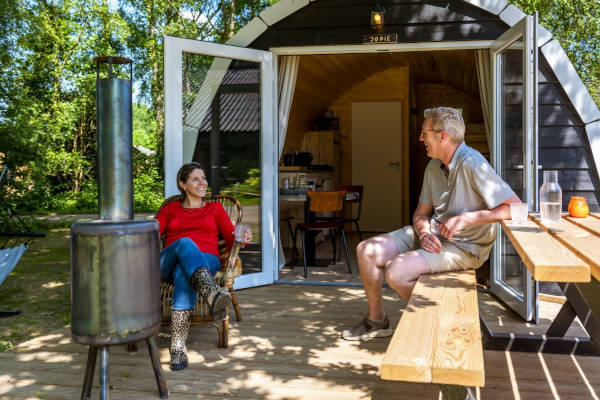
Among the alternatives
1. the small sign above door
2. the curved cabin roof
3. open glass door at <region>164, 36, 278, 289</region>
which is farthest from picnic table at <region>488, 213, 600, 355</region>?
the small sign above door

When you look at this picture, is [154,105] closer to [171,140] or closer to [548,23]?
[548,23]

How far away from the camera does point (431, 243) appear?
3.08 metres

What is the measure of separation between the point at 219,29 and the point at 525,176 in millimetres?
14160

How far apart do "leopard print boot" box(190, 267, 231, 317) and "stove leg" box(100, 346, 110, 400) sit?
0.73 m

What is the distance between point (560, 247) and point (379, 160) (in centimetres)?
831

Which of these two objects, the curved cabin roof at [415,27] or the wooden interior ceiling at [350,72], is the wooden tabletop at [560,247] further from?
the wooden interior ceiling at [350,72]

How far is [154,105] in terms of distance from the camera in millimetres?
18172

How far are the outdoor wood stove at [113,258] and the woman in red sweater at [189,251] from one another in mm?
511

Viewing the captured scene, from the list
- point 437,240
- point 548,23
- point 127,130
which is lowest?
point 437,240

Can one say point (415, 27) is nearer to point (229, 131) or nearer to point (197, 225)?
point (229, 131)

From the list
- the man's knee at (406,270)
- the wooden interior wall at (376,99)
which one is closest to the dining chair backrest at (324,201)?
the man's knee at (406,270)

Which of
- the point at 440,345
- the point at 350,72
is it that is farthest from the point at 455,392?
the point at 350,72

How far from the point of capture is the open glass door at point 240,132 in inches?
203

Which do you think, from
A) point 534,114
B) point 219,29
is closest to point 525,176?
point 534,114
